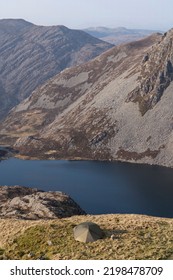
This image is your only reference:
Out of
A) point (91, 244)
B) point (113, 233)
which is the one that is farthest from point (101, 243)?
point (113, 233)

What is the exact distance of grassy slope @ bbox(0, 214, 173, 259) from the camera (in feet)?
122

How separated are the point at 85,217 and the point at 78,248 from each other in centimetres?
1386

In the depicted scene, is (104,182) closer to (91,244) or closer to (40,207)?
(40,207)

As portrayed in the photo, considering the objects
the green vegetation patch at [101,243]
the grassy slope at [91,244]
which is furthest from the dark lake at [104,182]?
the green vegetation patch at [101,243]

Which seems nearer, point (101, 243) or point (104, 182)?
point (101, 243)

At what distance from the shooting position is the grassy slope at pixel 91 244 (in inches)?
1465

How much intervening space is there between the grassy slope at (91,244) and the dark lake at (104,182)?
75.2 m

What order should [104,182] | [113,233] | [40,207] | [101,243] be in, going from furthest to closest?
[104,182]
[40,207]
[113,233]
[101,243]

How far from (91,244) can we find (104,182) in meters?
117

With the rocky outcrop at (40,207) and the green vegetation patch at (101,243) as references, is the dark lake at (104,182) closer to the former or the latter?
the rocky outcrop at (40,207)

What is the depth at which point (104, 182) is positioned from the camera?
514ft
